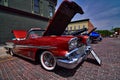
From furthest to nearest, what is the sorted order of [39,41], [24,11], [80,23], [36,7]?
[80,23], [36,7], [24,11], [39,41]

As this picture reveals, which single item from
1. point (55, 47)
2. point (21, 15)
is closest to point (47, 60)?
point (55, 47)

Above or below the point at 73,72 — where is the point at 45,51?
above

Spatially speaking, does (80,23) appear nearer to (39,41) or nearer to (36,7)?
(36,7)

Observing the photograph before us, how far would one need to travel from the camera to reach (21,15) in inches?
419

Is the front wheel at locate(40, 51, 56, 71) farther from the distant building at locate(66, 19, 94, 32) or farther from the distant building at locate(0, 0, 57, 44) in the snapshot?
the distant building at locate(66, 19, 94, 32)

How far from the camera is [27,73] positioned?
3180 mm

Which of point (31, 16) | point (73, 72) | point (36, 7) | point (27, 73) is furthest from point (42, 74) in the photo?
point (36, 7)

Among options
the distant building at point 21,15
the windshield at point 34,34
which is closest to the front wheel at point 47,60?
the windshield at point 34,34

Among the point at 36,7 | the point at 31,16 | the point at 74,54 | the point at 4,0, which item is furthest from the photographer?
the point at 36,7

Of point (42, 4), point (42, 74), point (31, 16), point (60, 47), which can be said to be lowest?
point (42, 74)

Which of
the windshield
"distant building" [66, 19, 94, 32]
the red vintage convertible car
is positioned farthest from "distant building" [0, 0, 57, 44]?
"distant building" [66, 19, 94, 32]

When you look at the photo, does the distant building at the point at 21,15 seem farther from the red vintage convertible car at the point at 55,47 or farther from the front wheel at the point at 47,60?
the front wheel at the point at 47,60

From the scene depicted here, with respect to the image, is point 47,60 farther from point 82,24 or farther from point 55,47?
point 82,24

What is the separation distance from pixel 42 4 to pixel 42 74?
12456mm
